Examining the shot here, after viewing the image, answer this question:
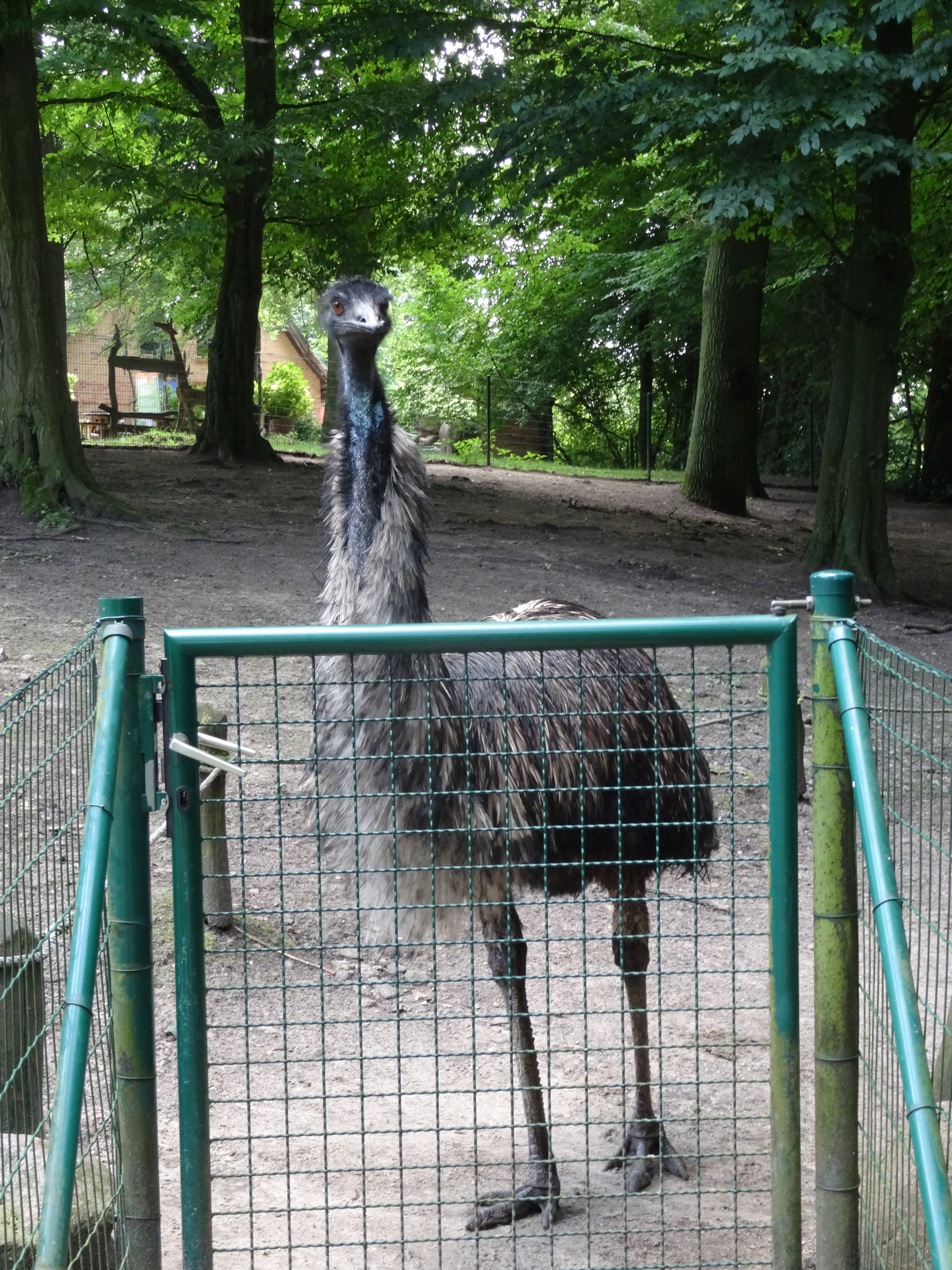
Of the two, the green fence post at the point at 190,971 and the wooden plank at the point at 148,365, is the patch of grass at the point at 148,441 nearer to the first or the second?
the wooden plank at the point at 148,365

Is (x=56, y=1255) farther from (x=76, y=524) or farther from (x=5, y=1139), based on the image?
(x=76, y=524)

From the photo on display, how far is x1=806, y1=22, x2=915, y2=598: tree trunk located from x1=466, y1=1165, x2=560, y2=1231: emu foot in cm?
846

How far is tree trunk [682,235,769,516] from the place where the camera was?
1692 centimetres

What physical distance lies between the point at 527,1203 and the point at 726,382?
1458 cm

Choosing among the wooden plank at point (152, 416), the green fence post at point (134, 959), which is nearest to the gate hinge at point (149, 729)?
the green fence post at point (134, 959)

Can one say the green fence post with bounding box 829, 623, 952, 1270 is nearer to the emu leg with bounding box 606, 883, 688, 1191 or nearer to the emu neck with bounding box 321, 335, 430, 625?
the emu neck with bounding box 321, 335, 430, 625

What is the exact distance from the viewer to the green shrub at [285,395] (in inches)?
1309

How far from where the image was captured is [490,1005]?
5.46 meters

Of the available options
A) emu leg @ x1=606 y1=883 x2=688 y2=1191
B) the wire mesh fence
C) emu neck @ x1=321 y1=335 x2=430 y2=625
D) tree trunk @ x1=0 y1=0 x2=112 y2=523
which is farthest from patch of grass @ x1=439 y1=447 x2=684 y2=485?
emu neck @ x1=321 y1=335 x2=430 y2=625

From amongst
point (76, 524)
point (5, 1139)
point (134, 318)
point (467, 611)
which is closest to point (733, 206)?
point (467, 611)

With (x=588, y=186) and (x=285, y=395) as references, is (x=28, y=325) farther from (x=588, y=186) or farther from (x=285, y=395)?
(x=285, y=395)

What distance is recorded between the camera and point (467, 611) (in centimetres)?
978

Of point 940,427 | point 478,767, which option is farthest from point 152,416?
point 478,767

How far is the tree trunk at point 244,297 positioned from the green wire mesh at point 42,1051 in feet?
40.9
